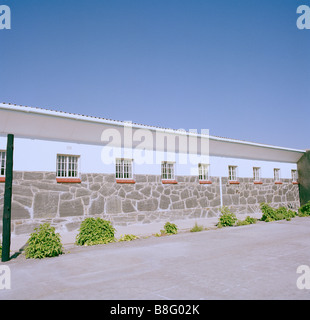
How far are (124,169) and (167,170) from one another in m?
2.57

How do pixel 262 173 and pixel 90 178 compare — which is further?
pixel 262 173

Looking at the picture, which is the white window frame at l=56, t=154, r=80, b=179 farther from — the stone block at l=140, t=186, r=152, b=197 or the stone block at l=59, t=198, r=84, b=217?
the stone block at l=140, t=186, r=152, b=197

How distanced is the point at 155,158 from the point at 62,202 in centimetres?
503

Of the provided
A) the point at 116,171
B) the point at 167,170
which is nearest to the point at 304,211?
the point at 167,170

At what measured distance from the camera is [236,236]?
33.7ft

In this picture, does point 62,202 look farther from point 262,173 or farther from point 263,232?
point 262,173

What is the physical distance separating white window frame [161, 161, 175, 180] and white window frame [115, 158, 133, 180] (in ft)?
6.21

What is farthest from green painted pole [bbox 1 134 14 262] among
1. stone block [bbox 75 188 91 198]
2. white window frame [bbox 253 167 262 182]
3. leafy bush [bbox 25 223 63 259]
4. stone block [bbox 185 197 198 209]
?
white window frame [bbox 253 167 262 182]

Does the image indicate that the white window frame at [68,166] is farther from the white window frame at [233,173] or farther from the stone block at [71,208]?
the white window frame at [233,173]

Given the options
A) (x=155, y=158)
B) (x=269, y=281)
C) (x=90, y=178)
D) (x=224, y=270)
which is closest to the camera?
(x=269, y=281)

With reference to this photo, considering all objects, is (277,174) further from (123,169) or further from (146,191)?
(123,169)

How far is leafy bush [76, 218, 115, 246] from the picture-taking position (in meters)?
8.98

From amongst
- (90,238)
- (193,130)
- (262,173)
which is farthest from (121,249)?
(262,173)
